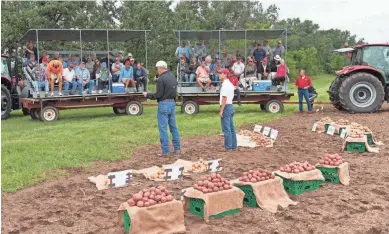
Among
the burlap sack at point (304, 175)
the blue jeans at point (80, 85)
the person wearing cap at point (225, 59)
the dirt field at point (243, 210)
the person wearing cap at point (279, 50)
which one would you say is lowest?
the dirt field at point (243, 210)

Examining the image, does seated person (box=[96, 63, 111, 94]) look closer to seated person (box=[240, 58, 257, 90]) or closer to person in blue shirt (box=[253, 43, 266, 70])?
seated person (box=[240, 58, 257, 90])

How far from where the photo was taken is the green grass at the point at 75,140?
332 inches

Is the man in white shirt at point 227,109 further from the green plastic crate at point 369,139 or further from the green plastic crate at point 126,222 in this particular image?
the green plastic crate at point 126,222

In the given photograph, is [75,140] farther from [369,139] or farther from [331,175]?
[369,139]

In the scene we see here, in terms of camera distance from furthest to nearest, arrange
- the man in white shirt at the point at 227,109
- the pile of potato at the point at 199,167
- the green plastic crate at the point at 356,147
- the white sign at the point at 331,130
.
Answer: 1. the white sign at the point at 331,130
2. the man in white shirt at the point at 227,109
3. the green plastic crate at the point at 356,147
4. the pile of potato at the point at 199,167

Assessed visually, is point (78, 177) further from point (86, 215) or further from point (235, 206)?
point (235, 206)

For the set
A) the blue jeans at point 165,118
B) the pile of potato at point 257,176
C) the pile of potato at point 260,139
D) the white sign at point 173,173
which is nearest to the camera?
the pile of potato at point 257,176

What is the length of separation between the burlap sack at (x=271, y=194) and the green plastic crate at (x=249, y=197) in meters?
A: 0.05

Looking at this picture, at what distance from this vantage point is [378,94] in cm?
1620

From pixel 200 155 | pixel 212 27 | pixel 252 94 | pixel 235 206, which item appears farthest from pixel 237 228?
pixel 212 27

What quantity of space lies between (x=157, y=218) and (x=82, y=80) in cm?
1228

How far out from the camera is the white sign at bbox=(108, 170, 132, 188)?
7177 mm

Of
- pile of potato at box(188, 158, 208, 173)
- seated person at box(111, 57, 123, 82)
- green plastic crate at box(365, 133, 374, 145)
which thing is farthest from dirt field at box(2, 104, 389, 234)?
seated person at box(111, 57, 123, 82)

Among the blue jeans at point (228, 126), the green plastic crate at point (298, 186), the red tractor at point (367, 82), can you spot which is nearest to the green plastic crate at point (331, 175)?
the green plastic crate at point (298, 186)
